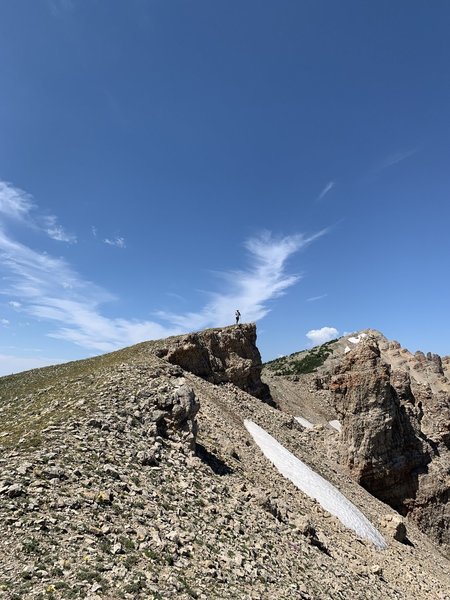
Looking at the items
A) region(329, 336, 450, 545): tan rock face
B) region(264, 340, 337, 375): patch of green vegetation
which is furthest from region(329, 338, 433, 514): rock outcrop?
region(264, 340, 337, 375): patch of green vegetation

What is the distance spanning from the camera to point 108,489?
14.6m

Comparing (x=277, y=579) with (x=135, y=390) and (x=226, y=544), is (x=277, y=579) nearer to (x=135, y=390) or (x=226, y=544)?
(x=226, y=544)

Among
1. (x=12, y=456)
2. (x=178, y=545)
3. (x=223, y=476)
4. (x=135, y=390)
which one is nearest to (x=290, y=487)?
(x=223, y=476)

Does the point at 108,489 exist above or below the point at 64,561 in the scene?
above

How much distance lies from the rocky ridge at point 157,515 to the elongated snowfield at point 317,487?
4.68ft

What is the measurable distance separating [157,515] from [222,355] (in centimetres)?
3272

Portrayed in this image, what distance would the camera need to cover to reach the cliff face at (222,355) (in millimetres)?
43028

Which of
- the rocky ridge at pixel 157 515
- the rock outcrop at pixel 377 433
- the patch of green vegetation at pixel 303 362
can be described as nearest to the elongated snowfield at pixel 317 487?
the rocky ridge at pixel 157 515

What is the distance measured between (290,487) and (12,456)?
18477mm

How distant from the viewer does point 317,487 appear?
29.9 meters

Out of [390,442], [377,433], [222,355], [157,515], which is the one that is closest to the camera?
[157,515]

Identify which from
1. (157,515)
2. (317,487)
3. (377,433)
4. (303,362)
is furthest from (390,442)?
(303,362)

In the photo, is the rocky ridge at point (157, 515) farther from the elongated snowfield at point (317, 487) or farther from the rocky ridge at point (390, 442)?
→ the rocky ridge at point (390, 442)

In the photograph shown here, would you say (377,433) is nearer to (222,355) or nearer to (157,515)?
(222,355)
